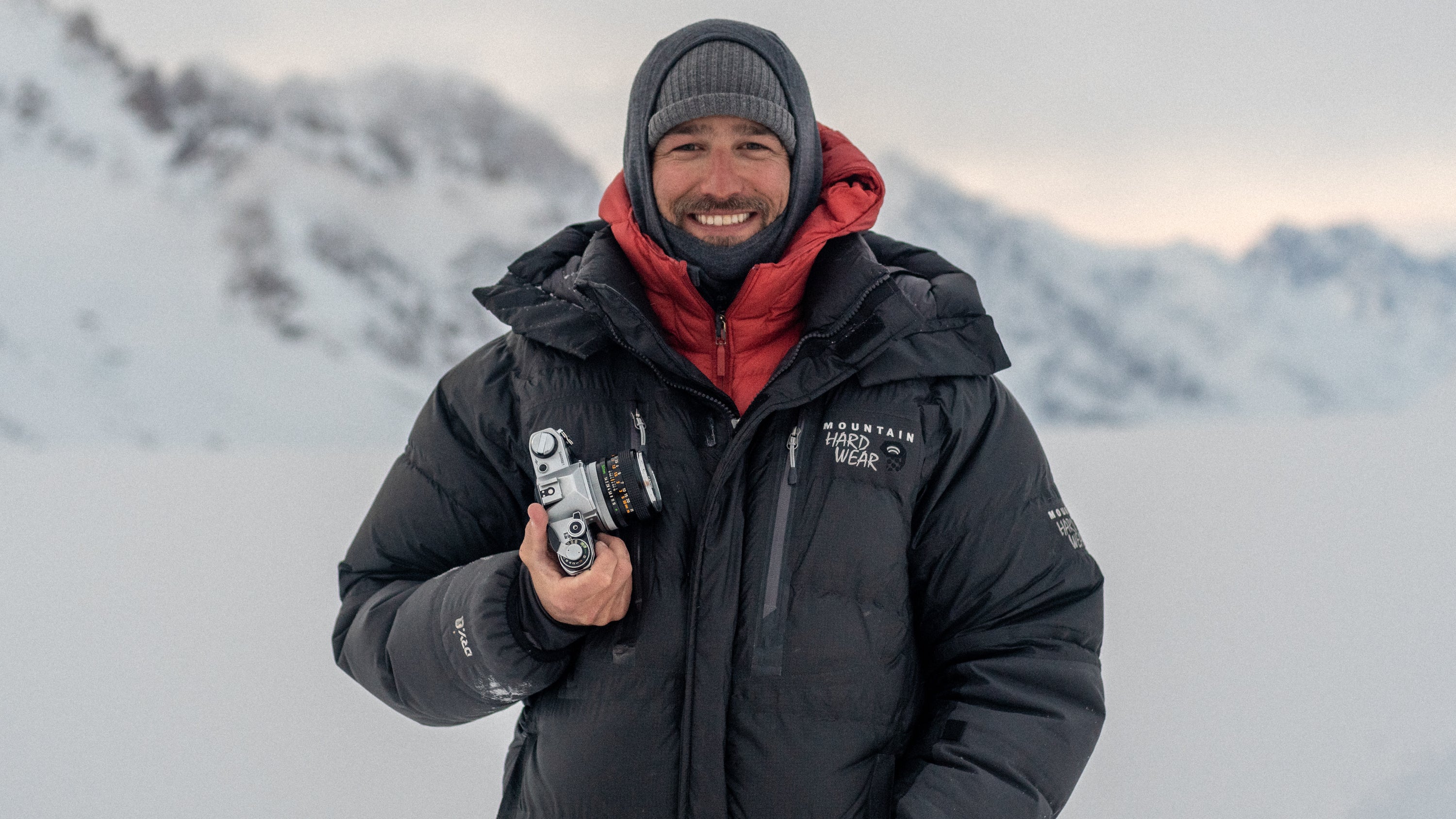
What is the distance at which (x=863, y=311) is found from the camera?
1275 millimetres

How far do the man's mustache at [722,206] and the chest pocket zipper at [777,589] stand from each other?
0.32 metres

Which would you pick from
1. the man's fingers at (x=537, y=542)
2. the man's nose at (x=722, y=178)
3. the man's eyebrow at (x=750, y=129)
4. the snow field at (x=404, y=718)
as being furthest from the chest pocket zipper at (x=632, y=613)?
the snow field at (x=404, y=718)

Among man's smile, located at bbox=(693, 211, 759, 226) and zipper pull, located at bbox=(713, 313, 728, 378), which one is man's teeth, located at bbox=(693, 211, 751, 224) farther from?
zipper pull, located at bbox=(713, 313, 728, 378)

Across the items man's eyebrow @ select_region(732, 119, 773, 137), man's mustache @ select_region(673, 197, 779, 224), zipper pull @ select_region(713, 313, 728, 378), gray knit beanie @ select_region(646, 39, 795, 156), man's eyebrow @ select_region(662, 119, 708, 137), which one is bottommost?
zipper pull @ select_region(713, 313, 728, 378)

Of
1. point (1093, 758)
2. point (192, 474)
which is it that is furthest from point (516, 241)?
point (1093, 758)

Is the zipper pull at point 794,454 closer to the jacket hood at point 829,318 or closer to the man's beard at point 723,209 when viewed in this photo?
the jacket hood at point 829,318

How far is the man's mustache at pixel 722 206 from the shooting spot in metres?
1.35

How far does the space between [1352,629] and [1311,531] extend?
3.47 feet

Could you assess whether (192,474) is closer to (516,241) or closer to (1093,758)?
(1093,758)

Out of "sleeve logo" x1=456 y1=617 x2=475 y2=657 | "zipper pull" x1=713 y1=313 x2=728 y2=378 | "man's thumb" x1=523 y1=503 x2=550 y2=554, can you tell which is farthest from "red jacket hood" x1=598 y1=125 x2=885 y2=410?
"sleeve logo" x1=456 y1=617 x2=475 y2=657

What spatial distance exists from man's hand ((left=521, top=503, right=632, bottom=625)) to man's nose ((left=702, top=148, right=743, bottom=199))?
0.47 metres

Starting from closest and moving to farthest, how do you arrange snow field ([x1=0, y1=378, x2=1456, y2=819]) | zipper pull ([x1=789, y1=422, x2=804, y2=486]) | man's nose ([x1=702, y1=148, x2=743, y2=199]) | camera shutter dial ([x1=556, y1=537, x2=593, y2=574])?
camera shutter dial ([x1=556, y1=537, x2=593, y2=574])
zipper pull ([x1=789, y1=422, x2=804, y2=486])
man's nose ([x1=702, y1=148, x2=743, y2=199])
snow field ([x1=0, y1=378, x2=1456, y2=819])

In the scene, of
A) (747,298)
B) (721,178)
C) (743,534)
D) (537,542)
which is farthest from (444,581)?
(721,178)

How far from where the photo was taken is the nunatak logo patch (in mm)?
1232
